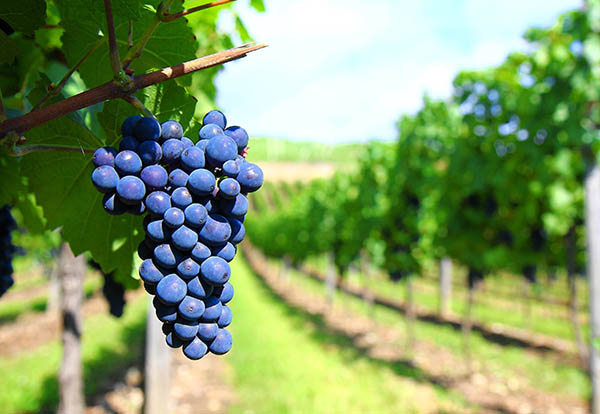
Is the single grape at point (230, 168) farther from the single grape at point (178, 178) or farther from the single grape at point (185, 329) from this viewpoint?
the single grape at point (185, 329)

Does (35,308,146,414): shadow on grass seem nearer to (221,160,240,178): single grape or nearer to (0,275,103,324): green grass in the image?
(0,275,103,324): green grass

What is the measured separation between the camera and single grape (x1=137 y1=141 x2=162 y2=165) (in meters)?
0.96

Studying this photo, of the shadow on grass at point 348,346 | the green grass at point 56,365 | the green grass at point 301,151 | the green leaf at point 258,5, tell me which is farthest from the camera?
the green grass at point 301,151

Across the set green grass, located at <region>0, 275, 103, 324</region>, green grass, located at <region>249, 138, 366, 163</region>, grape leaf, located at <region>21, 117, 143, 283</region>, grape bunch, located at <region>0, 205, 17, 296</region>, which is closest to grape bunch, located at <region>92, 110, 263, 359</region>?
grape leaf, located at <region>21, 117, 143, 283</region>

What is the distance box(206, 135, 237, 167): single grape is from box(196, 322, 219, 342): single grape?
360mm

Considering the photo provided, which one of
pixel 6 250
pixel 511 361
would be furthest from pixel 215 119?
pixel 511 361

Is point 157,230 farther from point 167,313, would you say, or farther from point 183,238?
point 167,313

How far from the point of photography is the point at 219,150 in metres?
0.95

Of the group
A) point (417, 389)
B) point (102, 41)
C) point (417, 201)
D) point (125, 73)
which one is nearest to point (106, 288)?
point (102, 41)

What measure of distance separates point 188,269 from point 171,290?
0.06 m

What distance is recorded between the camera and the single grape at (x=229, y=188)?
→ 3.10 ft

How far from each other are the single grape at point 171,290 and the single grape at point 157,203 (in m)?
0.15

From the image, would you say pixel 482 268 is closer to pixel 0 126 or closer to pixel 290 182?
pixel 0 126

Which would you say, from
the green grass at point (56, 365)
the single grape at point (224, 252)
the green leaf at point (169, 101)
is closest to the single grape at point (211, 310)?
the single grape at point (224, 252)
